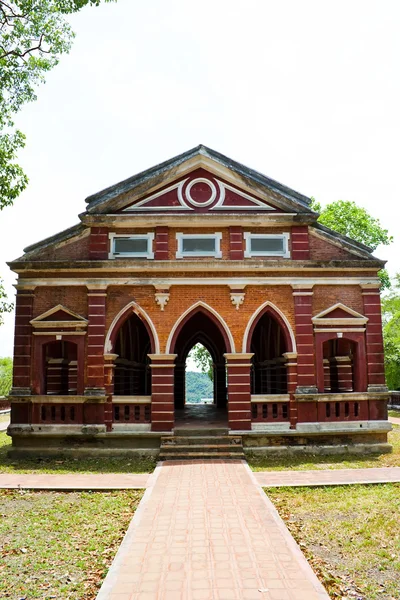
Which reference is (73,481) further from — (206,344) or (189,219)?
(206,344)

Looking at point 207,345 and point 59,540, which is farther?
point 207,345

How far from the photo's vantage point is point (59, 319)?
13.6 m

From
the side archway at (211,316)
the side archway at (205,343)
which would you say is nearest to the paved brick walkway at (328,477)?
the side archway at (211,316)

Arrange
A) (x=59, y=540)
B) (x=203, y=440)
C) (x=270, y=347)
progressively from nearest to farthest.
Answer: (x=59, y=540) → (x=203, y=440) → (x=270, y=347)

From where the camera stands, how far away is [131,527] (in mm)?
7289

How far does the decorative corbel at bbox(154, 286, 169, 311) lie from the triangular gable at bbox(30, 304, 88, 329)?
206 centimetres

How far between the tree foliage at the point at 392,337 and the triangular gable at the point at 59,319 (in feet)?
70.6

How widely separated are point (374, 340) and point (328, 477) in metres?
4.70

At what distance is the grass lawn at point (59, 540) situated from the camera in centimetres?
561

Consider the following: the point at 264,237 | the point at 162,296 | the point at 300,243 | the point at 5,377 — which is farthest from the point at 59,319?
the point at 5,377

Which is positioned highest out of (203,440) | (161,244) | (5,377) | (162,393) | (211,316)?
(161,244)

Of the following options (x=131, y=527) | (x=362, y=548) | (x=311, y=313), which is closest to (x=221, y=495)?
(x=131, y=527)

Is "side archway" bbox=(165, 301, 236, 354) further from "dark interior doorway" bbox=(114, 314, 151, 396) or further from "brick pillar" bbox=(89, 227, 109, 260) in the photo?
"dark interior doorway" bbox=(114, 314, 151, 396)

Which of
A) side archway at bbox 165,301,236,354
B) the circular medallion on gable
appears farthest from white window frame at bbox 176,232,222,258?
side archway at bbox 165,301,236,354
